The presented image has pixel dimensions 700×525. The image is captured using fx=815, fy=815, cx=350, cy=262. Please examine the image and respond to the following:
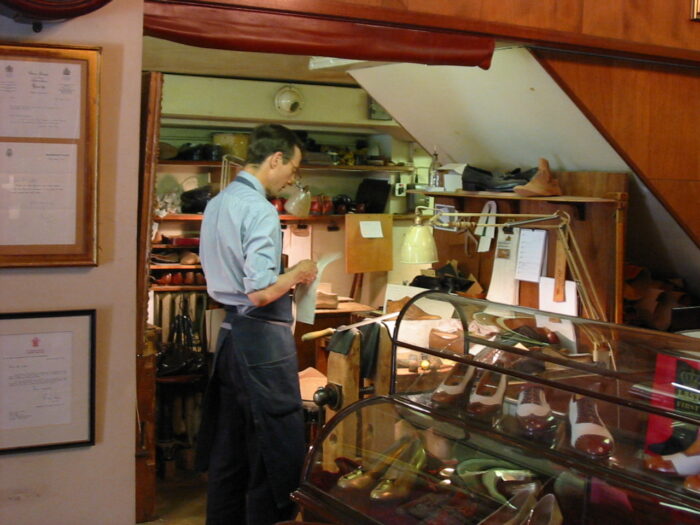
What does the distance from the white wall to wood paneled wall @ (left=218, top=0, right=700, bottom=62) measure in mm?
410

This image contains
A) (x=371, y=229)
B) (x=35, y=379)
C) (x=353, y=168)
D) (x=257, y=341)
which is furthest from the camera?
(x=353, y=168)

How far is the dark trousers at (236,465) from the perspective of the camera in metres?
3.43

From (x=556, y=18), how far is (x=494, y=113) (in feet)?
3.33

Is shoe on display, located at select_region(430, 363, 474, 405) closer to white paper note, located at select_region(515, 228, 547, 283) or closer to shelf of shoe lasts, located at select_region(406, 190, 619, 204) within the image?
shelf of shoe lasts, located at select_region(406, 190, 619, 204)

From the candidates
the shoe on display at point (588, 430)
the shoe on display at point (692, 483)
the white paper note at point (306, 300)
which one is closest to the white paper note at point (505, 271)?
the white paper note at point (306, 300)

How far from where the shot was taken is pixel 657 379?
2031 mm

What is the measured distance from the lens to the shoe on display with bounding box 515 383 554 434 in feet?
7.38

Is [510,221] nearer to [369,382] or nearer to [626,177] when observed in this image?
[626,177]

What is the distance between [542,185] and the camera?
381 cm

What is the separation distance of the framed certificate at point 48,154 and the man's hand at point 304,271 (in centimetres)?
126

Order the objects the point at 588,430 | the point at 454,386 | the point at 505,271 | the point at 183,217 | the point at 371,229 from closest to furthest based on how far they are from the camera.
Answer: the point at 588,430, the point at 454,386, the point at 505,271, the point at 183,217, the point at 371,229

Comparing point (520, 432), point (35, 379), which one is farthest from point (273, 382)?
point (520, 432)

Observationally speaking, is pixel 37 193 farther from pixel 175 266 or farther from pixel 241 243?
pixel 175 266

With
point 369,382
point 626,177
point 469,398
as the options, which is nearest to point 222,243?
point 369,382
